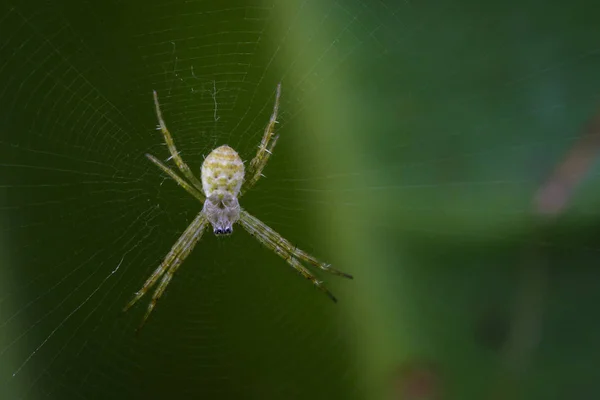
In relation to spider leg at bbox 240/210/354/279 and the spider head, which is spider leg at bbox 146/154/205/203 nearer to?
the spider head

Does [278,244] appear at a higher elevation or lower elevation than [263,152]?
lower

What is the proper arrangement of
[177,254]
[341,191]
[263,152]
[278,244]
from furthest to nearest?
[177,254] → [278,244] → [263,152] → [341,191]

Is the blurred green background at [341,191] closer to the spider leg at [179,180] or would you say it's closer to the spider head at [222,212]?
the spider leg at [179,180]

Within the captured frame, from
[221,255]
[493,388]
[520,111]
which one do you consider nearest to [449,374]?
[493,388]

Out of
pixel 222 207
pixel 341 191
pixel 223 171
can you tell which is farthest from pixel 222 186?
pixel 341 191

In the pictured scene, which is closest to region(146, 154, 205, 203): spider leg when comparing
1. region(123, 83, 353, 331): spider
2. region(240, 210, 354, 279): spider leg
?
region(123, 83, 353, 331): spider

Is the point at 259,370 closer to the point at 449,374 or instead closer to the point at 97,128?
the point at 449,374

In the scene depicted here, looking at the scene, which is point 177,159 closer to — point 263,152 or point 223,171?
point 223,171
